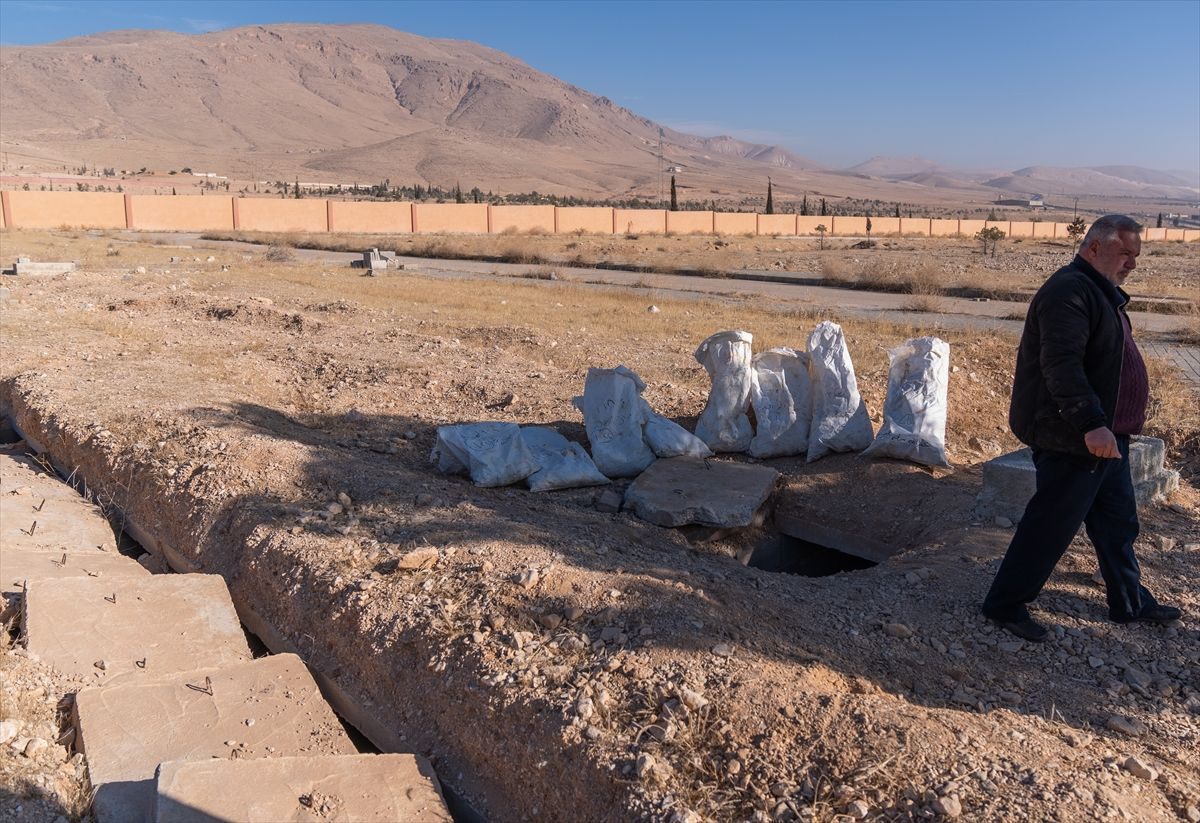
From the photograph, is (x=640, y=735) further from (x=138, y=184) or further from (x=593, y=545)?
(x=138, y=184)

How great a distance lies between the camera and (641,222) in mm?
47500

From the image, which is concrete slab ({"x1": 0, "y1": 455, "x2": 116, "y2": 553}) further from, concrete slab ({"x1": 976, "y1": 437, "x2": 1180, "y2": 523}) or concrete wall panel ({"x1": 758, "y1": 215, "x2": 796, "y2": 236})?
concrete wall panel ({"x1": 758, "y1": 215, "x2": 796, "y2": 236})

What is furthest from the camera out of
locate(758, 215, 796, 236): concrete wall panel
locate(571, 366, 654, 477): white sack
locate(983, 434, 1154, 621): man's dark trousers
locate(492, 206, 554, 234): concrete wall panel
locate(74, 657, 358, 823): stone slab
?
locate(758, 215, 796, 236): concrete wall panel

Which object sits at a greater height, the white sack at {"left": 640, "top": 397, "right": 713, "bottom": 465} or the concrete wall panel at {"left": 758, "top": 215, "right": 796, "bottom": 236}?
the concrete wall panel at {"left": 758, "top": 215, "right": 796, "bottom": 236}

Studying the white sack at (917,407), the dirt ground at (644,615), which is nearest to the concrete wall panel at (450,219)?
the dirt ground at (644,615)

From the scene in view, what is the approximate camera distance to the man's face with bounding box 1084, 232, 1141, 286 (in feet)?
11.3

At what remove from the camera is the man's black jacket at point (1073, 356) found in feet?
11.0

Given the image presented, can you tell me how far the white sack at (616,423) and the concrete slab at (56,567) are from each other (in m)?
2.76

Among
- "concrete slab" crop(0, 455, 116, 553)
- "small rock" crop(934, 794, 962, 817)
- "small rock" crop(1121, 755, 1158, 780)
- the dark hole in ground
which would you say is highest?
"small rock" crop(934, 794, 962, 817)

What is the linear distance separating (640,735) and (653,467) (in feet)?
9.83

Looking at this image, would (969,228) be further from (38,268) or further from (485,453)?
(485,453)

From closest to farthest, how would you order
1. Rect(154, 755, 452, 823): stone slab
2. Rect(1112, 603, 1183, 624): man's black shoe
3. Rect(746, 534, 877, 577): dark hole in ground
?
Rect(154, 755, 452, 823): stone slab
Rect(1112, 603, 1183, 624): man's black shoe
Rect(746, 534, 877, 577): dark hole in ground

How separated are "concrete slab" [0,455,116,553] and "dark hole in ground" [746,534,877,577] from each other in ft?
12.7

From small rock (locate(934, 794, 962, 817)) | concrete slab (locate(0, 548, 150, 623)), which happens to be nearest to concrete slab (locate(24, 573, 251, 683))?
concrete slab (locate(0, 548, 150, 623))
